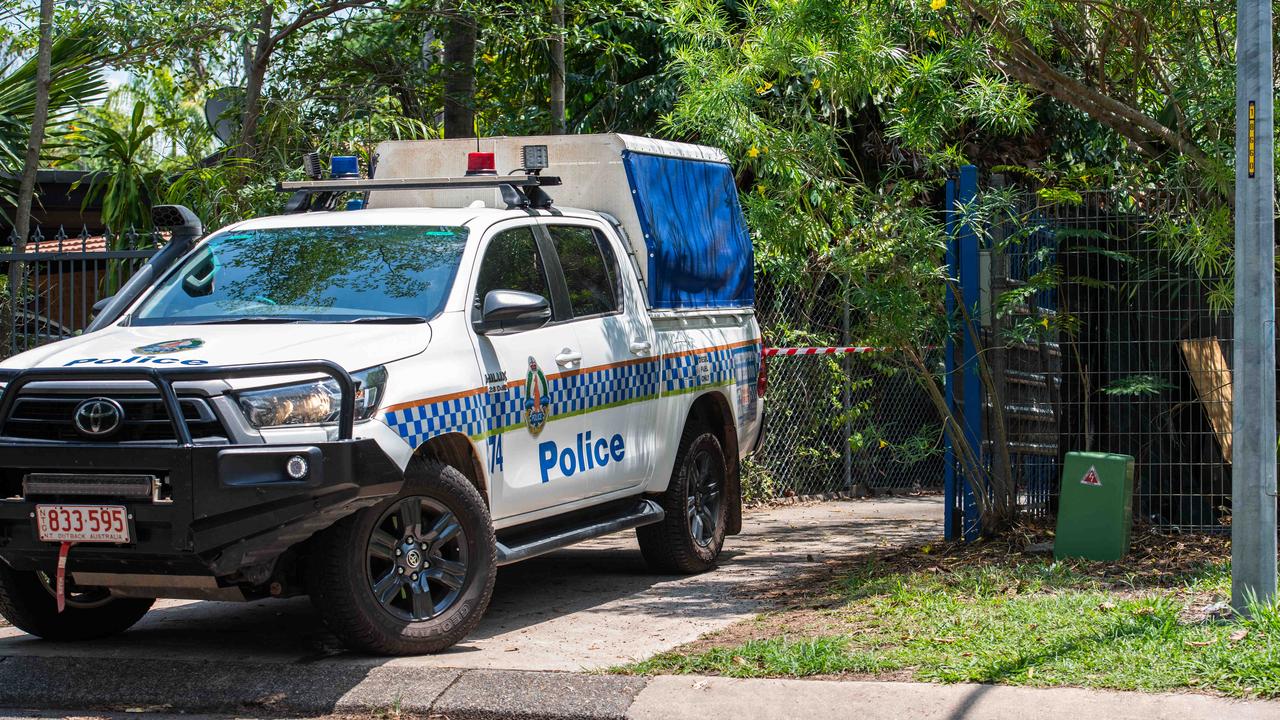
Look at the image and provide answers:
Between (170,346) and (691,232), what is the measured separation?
12.2 ft

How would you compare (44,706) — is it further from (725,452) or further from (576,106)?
(576,106)

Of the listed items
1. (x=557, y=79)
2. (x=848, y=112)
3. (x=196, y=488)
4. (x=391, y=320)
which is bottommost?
(x=196, y=488)

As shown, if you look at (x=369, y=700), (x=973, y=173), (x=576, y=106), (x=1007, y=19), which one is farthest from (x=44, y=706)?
(x=576, y=106)

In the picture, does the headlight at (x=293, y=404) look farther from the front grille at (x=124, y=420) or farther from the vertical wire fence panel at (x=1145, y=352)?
the vertical wire fence panel at (x=1145, y=352)

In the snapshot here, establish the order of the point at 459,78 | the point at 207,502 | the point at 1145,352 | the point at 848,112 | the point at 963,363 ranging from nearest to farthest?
the point at 207,502
the point at 1145,352
the point at 963,363
the point at 848,112
the point at 459,78

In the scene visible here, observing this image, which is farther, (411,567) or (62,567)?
(411,567)

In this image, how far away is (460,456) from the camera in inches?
253

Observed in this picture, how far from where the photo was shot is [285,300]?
6469mm

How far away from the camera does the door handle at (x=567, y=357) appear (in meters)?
7.07

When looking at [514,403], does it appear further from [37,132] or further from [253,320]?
[37,132]

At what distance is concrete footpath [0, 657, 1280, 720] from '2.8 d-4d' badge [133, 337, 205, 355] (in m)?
1.35

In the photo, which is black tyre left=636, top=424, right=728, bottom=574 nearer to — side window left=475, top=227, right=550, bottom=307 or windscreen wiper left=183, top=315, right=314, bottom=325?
side window left=475, top=227, right=550, bottom=307

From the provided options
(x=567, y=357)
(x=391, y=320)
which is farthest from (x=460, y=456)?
(x=567, y=357)

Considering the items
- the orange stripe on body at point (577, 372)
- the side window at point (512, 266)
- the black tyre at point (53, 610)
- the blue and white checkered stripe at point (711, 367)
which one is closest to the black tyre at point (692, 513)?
the blue and white checkered stripe at point (711, 367)
